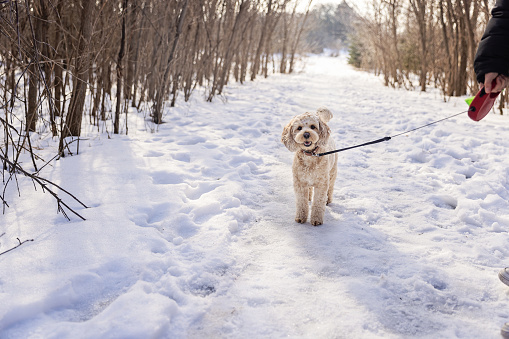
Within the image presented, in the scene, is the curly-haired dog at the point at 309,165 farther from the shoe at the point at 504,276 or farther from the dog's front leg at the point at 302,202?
the shoe at the point at 504,276

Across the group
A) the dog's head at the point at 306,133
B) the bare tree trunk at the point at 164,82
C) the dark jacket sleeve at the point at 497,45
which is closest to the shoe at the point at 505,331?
the dark jacket sleeve at the point at 497,45

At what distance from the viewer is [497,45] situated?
1.96m

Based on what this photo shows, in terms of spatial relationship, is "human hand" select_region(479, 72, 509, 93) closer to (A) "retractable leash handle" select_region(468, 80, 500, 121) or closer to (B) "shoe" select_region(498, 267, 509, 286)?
(A) "retractable leash handle" select_region(468, 80, 500, 121)

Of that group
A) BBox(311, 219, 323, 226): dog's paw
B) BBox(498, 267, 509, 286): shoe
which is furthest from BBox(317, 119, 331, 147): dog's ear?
BBox(498, 267, 509, 286): shoe

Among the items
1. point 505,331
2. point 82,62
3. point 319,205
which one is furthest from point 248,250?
point 82,62

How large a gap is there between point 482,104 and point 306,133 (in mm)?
1189

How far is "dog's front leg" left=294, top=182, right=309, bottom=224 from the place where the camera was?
2.93 metres

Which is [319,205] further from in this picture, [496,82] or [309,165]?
[496,82]

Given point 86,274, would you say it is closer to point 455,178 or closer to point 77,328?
point 77,328

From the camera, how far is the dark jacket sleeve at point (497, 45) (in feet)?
6.38

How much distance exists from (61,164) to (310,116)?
109 inches

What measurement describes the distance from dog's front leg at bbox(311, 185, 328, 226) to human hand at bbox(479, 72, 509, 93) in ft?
4.48

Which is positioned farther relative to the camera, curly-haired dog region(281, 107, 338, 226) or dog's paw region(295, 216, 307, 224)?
dog's paw region(295, 216, 307, 224)

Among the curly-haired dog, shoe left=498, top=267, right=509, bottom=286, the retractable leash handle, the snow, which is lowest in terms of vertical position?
the snow
